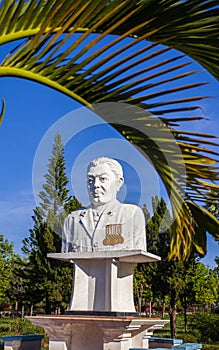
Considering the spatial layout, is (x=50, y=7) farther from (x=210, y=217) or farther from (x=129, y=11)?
(x=210, y=217)

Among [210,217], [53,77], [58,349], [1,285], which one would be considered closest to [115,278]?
[58,349]

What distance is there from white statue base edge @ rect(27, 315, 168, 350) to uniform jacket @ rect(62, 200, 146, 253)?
0.89 m

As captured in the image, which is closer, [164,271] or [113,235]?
[113,235]

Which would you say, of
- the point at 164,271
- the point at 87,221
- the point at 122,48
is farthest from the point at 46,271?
the point at 122,48

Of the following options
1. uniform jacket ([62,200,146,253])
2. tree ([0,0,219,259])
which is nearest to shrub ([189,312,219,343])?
uniform jacket ([62,200,146,253])

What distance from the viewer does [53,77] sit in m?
2.90

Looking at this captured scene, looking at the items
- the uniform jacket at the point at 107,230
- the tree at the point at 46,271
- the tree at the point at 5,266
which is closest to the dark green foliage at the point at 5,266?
the tree at the point at 5,266

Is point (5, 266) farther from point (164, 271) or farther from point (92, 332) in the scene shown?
point (92, 332)

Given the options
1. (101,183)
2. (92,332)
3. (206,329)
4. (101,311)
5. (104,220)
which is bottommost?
(206,329)

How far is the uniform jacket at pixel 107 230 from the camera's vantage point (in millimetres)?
5665

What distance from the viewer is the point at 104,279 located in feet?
18.8

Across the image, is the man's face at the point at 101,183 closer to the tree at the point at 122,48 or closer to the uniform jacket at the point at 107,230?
the uniform jacket at the point at 107,230

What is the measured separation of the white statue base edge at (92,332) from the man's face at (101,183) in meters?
1.55

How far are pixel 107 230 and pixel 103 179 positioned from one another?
68 cm
